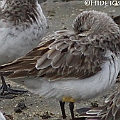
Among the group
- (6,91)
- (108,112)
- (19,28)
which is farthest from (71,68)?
(6,91)

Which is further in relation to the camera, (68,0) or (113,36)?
(68,0)

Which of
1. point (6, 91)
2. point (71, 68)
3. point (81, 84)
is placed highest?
point (71, 68)

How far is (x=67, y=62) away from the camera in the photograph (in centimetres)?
576

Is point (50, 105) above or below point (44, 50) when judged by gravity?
below

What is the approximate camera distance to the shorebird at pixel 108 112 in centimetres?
477

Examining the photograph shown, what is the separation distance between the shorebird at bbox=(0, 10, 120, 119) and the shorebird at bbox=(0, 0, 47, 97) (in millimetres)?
824

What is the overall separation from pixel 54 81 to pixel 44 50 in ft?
1.03

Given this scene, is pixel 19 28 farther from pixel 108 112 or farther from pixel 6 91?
pixel 108 112

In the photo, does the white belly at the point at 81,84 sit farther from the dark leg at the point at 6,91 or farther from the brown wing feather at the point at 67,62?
the dark leg at the point at 6,91

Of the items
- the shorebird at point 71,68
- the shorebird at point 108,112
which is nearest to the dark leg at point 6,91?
the shorebird at point 71,68

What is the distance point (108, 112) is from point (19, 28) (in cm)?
217

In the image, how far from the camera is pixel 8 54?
6754 millimetres

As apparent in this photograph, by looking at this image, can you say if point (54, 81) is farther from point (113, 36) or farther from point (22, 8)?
point (22, 8)

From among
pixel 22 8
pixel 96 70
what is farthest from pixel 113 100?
pixel 22 8
